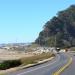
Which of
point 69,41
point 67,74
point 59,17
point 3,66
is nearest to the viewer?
point 67,74

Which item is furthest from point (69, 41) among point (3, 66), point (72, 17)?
point (3, 66)

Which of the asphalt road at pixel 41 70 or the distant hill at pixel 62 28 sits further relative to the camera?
the distant hill at pixel 62 28

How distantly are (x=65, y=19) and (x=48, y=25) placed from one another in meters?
11.9

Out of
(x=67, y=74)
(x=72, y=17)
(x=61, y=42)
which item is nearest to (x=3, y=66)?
(x=67, y=74)

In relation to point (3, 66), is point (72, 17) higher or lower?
higher

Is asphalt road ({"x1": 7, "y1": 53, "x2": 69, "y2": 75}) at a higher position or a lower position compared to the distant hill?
lower

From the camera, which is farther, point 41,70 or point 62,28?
point 62,28

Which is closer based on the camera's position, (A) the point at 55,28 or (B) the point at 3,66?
(B) the point at 3,66

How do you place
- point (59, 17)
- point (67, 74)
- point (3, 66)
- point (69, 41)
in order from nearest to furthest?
1. point (67, 74)
2. point (3, 66)
3. point (69, 41)
4. point (59, 17)

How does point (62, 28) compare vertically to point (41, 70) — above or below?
above

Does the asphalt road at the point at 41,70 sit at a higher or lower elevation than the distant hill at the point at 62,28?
lower

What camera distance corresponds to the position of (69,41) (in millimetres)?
177875

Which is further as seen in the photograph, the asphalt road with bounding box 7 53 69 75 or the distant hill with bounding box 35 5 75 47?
the distant hill with bounding box 35 5 75 47

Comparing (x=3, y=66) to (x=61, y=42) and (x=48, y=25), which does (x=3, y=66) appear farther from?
(x=48, y=25)
